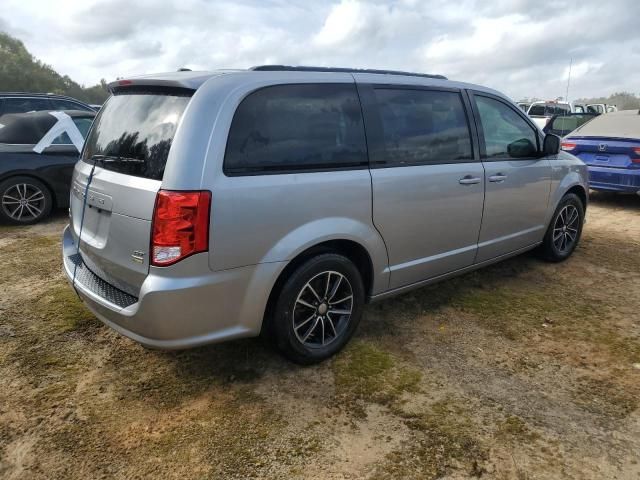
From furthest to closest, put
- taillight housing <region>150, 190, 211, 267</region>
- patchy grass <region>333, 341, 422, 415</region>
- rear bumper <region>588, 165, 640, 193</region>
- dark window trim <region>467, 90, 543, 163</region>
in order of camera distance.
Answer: rear bumper <region>588, 165, 640, 193</region> < dark window trim <region>467, 90, 543, 163</region> < patchy grass <region>333, 341, 422, 415</region> < taillight housing <region>150, 190, 211, 267</region>

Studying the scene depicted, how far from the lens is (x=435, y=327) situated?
359 cm

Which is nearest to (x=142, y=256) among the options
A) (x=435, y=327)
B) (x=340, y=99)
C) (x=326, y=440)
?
(x=326, y=440)

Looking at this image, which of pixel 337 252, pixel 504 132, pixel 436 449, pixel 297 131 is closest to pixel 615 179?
pixel 504 132

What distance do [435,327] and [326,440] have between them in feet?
4.86

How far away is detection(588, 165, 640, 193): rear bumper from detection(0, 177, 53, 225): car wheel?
7.90 metres

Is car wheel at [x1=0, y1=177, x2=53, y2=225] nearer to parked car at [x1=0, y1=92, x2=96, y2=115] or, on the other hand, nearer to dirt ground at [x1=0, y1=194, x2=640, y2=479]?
parked car at [x1=0, y1=92, x2=96, y2=115]

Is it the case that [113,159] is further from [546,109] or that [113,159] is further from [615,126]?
[546,109]

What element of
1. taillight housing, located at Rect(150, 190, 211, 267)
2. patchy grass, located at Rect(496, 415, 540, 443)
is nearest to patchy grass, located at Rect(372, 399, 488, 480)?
patchy grass, located at Rect(496, 415, 540, 443)

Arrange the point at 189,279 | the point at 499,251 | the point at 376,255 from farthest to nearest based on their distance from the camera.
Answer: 1. the point at 499,251
2. the point at 376,255
3. the point at 189,279

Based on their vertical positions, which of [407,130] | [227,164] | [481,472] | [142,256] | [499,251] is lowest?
[481,472]

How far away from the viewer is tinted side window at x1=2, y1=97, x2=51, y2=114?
302 inches

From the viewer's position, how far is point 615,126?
7.84 metres

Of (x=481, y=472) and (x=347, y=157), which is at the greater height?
(x=347, y=157)

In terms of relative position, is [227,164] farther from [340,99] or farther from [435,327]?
→ [435,327]
